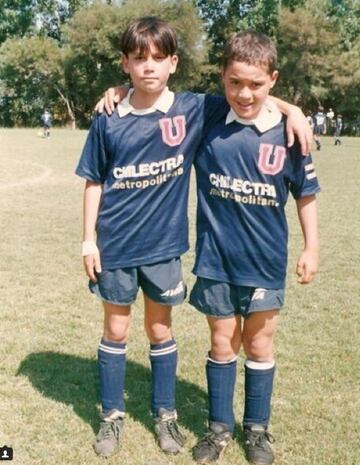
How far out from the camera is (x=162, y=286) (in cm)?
302

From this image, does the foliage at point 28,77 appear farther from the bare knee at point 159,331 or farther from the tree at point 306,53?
the bare knee at point 159,331

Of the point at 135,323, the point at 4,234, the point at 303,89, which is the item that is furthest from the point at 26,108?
the point at 135,323

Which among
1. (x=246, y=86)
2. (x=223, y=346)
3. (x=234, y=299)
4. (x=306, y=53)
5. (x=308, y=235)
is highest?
(x=306, y=53)

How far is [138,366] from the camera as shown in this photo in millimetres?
4125

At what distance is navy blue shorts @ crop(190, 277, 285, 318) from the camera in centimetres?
291

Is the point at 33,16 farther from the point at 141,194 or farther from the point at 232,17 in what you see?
the point at 141,194

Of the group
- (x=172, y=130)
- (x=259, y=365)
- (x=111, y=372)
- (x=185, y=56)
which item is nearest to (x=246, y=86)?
(x=172, y=130)

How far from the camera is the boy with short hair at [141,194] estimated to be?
9.44 feet

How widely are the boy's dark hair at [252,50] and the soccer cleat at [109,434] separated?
177 centimetres

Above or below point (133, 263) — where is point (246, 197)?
above

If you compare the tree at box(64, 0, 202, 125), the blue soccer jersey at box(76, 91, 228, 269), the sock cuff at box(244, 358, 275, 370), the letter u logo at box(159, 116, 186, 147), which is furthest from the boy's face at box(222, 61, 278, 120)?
the tree at box(64, 0, 202, 125)

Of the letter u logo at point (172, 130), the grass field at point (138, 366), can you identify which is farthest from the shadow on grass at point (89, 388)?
the letter u logo at point (172, 130)

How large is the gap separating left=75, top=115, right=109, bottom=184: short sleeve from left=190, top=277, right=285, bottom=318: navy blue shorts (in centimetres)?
71

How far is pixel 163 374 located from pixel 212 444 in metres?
0.41
